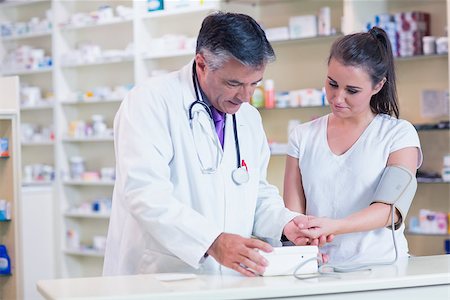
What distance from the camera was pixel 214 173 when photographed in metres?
2.58

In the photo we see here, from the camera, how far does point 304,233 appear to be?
2570 mm

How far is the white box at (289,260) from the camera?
7.66ft

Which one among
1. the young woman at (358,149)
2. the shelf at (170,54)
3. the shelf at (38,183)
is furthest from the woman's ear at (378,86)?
the shelf at (38,183)

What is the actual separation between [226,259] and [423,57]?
11.7 ft

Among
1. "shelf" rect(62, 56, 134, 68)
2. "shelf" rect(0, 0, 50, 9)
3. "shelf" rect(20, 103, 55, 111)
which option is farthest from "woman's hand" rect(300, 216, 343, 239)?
"shelf" rect(0, 0, 50, 9)

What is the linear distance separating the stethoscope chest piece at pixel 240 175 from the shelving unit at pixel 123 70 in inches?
126

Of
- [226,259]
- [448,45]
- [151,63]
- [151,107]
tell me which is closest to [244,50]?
[151,107]

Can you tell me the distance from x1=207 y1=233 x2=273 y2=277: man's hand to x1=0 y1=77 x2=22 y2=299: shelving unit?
278 cm

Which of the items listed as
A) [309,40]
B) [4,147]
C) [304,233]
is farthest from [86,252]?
[304,233]

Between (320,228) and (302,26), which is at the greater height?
(302,26)

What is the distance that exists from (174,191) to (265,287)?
1.79 feet

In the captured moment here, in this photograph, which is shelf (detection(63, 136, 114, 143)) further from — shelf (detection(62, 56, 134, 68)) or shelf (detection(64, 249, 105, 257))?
shelf (detection(64, 249, 105, 257))

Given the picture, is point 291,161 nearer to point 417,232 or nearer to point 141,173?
point 141,173

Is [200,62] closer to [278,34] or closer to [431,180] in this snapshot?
[431,180]
